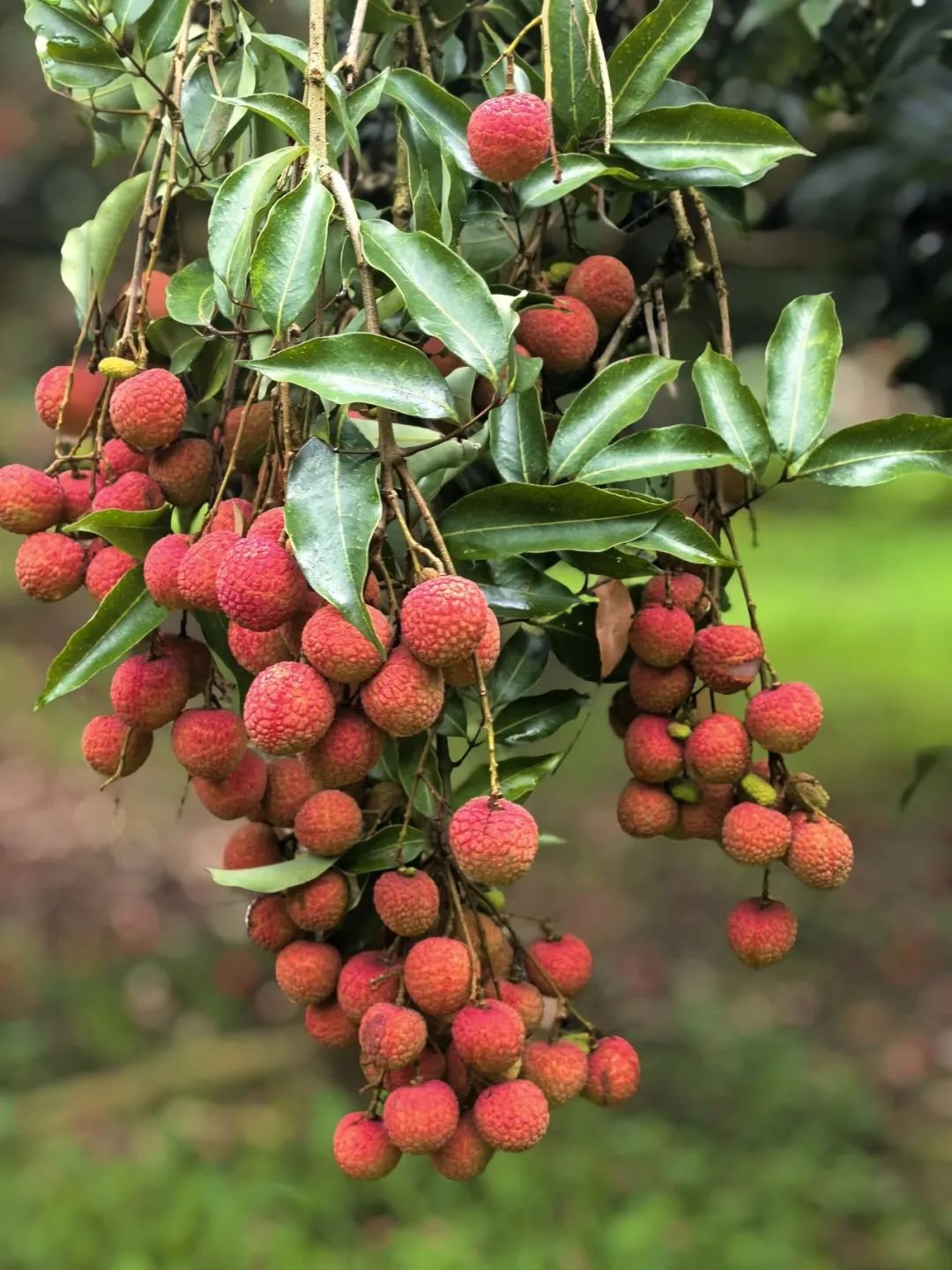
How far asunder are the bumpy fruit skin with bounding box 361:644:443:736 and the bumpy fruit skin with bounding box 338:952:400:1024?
0.23m

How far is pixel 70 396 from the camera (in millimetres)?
919

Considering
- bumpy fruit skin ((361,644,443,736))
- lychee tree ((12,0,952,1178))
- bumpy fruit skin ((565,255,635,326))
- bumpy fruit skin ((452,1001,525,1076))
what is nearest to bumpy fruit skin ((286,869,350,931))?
lychee tree ((12,0,952,1178))

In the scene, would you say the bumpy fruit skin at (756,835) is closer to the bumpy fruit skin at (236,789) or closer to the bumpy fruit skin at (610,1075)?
the bumpy fruit skin at (610,1075)

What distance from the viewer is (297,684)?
60cm

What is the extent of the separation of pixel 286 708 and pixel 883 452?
1.37 feet

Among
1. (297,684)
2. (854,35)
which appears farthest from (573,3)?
(854,35)

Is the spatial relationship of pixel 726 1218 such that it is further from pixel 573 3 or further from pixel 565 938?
pixel 573 3

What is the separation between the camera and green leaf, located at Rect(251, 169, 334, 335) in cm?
62

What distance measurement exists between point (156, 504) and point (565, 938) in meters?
0.42

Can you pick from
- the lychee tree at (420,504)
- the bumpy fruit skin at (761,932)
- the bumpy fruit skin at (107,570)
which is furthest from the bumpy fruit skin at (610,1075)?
the bumpy fruit skin at (107,570)

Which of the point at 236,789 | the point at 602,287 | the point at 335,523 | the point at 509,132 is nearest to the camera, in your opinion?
the point at 335,523

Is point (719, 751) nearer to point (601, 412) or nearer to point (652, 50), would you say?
point (601, 412)

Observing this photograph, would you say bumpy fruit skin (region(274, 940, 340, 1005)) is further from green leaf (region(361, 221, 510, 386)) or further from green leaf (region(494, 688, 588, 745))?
green leaf (region(361, 221, 510, 386))

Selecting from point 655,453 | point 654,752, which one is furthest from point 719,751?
point 655,453
